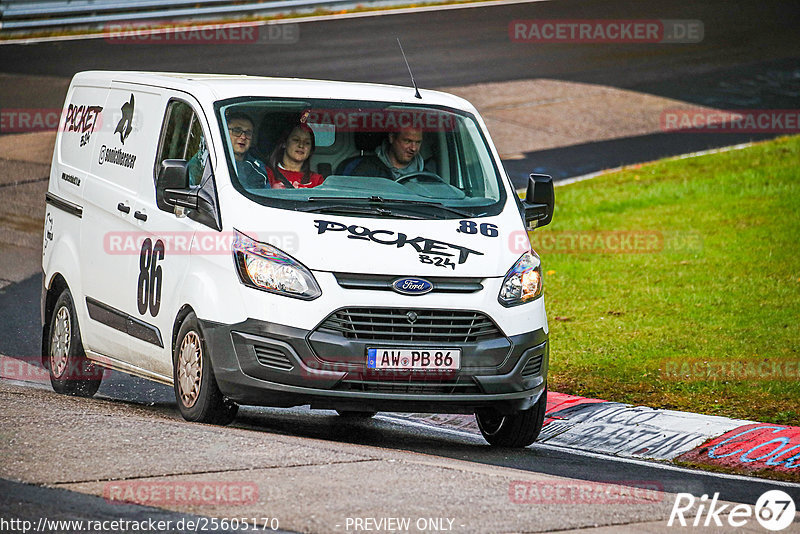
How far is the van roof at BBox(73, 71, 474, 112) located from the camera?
824 centimetres

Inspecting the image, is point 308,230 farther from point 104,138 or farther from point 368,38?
point 368,38

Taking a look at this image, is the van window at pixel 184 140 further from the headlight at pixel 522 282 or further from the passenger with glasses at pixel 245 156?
the headlight at pixel 522 282

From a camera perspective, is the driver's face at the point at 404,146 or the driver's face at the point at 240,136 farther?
the driver's face at the point at 404,146

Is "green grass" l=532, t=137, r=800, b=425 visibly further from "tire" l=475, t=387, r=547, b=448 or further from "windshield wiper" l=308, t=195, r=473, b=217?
"windshield wiper" l=308, t=195, r=473, b=217

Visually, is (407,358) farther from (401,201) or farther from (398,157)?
(398,157)

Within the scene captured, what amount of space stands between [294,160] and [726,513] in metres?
3.44

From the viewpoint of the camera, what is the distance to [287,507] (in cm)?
562

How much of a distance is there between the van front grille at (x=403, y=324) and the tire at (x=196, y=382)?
81cm

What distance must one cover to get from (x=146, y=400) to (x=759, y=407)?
4.44m

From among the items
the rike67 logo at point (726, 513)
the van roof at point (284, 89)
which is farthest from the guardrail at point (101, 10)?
the rike67 logo at point (726, 513)

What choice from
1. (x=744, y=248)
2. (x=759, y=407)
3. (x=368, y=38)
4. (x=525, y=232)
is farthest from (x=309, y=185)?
(x=368, y=38)
